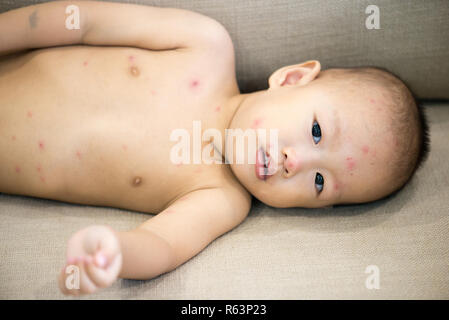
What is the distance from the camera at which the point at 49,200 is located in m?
1.08

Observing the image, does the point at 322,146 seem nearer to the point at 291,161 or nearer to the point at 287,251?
the point at 291,161

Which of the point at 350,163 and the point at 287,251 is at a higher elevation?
the point at 350,163

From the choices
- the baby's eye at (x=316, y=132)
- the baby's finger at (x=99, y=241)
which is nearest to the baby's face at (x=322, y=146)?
the baby's eye at (x=316, y=132)

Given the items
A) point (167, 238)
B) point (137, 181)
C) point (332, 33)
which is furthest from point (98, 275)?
point (332, 33)

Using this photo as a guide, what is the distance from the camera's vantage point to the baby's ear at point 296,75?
107cm

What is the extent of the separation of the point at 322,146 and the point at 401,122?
197mm

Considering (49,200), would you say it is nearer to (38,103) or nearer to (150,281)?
(38,103)

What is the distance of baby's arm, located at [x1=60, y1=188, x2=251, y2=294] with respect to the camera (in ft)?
2.26

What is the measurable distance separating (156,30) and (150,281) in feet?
2.07

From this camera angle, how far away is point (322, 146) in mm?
960

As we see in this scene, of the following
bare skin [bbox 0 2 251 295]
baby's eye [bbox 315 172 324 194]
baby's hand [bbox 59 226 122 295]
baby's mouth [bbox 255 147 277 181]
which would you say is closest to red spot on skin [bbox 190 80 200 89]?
bare skin [bbox 0 2 251 295]

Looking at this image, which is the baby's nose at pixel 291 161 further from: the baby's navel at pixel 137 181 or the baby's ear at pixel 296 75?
the baby's navel at pixel 137 181
